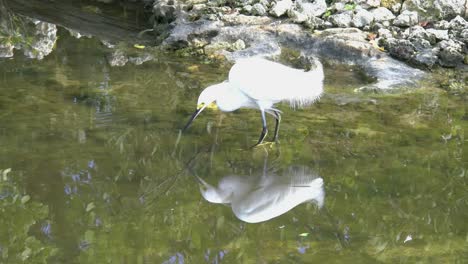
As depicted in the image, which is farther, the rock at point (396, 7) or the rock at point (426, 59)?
the rock at point (396, 7)

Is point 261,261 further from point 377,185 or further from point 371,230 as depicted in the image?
point 377,185

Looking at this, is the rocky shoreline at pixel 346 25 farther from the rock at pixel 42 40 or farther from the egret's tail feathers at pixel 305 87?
the egret's tail feathers at pixel 305 87

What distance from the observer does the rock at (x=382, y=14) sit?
8.73 metres

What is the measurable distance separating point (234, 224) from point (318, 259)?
682mm

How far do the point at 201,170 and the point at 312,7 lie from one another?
4.84 metres

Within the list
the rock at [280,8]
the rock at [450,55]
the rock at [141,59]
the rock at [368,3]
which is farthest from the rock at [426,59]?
the rock at [141,59]

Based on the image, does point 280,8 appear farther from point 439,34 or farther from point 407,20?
point 439,34

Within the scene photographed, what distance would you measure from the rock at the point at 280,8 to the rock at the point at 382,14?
4.07ft

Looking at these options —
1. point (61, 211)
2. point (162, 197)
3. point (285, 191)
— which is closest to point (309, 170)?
point (285, 191)

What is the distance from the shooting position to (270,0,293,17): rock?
899cm

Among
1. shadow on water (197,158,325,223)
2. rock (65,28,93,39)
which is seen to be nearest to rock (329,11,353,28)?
rock (65,28,93,39)

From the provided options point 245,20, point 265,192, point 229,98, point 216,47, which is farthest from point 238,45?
point 265,192

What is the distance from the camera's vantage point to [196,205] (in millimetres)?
4359

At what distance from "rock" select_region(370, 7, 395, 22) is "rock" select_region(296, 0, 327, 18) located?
72cm
